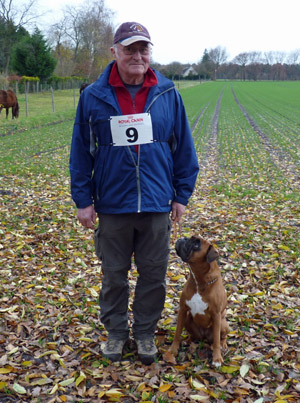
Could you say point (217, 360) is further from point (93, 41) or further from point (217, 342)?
point (93, 41)

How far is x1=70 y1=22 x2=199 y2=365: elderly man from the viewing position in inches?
114

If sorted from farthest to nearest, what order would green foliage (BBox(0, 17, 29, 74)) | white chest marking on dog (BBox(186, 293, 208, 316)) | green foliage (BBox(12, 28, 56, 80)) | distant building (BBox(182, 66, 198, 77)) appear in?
distant building (BBox(182, 66, 198, 77)) → green foliage (BBox(0, 17, 29, 74)) → green foliage (BBox(12, 28, 56, 80)) → white chest marking on dog (BBox(186, 293, 208, 316))

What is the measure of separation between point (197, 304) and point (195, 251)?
50 centimetres

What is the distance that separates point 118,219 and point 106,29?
58614 mm

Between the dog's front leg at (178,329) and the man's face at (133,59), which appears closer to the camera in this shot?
the man's face at (133,59)

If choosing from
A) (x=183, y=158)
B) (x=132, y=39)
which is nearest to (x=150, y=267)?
(x=183, y=158)

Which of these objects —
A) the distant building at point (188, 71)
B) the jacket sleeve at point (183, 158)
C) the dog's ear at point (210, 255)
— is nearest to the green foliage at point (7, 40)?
the jacket sleeve at point (183, 158)

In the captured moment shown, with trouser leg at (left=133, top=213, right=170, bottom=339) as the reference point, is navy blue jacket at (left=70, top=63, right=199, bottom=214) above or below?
above

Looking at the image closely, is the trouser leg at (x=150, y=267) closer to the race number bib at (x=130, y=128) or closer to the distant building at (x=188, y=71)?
the race number bib at (x=130, y=128)

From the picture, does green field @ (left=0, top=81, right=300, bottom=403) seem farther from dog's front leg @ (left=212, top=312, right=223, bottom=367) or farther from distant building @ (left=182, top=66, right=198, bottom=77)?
distant building @ (left=182, top=66, right=198, bottom=77)

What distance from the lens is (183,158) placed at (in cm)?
321

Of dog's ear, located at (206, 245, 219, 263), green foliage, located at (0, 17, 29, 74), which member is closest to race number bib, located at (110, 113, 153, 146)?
dog's ear, located at (206, 245, 219, 263)

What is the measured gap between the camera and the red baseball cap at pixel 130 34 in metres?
2.76

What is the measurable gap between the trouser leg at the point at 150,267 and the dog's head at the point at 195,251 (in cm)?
15
